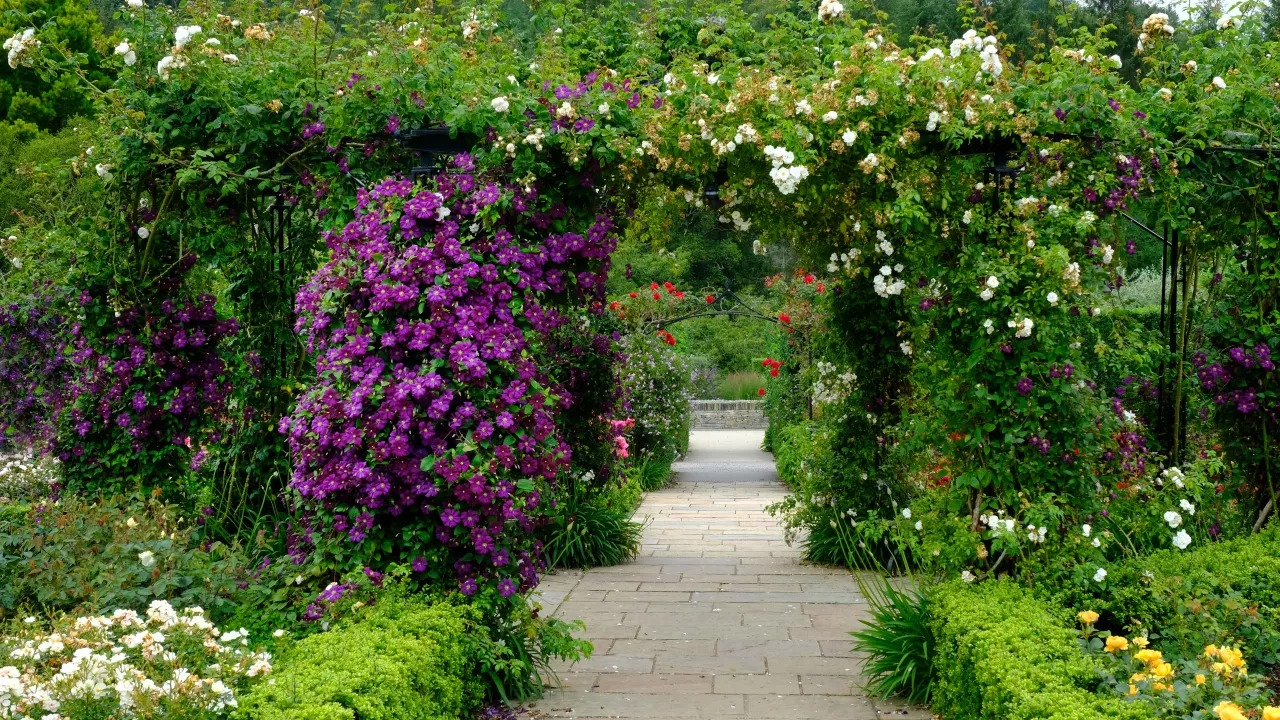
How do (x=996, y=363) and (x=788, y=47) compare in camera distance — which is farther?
(x=788, y=47)

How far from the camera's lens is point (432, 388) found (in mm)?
3904

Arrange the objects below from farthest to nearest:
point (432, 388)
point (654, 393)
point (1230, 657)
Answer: point (654, 393), point (432, 388), point (1230, 657)

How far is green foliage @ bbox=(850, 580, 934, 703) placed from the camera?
4105 millimetres

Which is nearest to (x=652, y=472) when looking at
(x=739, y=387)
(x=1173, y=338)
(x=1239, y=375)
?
(x=1173, y=338)

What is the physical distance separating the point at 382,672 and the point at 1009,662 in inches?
70.2

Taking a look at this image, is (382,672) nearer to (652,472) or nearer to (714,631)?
(714,631)

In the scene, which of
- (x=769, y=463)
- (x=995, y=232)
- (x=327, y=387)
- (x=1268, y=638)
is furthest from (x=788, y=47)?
(x=769, y=463)

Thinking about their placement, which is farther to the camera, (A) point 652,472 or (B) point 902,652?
(A) point 652,472

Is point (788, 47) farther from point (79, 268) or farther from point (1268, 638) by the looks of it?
point (79, 268)

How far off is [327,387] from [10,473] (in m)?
3.70

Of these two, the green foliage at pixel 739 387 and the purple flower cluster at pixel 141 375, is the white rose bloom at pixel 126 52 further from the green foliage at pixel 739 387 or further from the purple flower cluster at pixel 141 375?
the green foliage at pixel 739 387

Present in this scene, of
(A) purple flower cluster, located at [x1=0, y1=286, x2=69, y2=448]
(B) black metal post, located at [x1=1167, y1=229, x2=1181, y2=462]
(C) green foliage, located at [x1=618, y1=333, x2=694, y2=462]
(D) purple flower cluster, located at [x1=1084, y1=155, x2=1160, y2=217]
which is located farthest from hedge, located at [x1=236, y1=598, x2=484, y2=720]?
(C) green foliage, located at [x1=618, y1=333, x2=694, y2=462]

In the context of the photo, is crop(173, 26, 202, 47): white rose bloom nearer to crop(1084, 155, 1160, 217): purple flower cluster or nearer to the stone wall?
crop(1084, 155, 1160, 217): purple flower cluster

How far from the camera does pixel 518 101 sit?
4133mm
